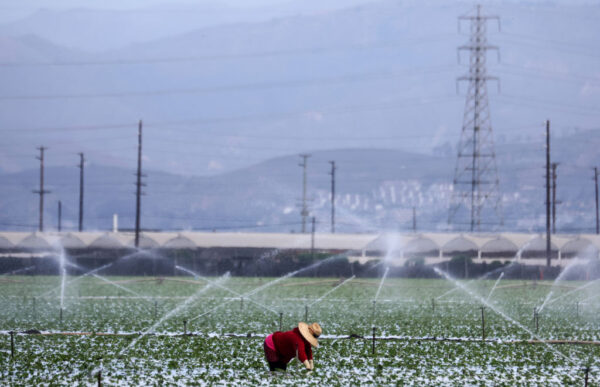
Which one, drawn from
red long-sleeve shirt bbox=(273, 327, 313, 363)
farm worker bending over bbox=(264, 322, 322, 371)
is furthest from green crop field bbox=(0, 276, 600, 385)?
red long-sleeve shirt bbox=(273, 327, 313, 363)

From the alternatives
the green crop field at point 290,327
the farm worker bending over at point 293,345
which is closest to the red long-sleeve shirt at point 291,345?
the farm worker bending over at point 293,345

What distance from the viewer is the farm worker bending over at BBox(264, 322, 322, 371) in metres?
24.3

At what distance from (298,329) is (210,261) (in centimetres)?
7925

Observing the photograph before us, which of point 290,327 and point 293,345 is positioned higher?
point 293,345

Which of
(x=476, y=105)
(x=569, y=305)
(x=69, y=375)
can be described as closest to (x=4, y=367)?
(x=69, y=375)

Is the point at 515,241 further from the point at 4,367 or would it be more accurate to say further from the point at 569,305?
the point at 4,367

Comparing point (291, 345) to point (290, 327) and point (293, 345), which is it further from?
point (290, 327)

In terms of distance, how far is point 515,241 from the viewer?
128m

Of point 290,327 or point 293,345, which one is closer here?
point 293,345

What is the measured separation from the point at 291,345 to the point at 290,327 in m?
14.6

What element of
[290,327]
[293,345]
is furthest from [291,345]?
[290,327]

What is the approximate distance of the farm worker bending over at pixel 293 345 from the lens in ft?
79.8

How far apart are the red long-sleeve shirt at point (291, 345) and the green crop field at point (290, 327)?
701 millimetres

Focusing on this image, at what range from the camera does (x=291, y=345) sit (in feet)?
82.0
